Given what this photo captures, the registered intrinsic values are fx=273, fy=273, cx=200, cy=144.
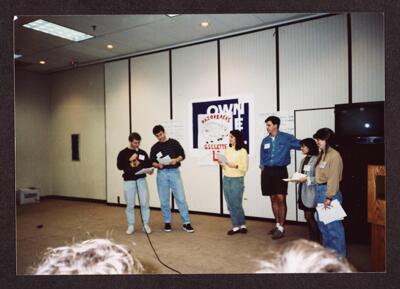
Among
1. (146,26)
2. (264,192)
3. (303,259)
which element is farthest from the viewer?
(146,26)

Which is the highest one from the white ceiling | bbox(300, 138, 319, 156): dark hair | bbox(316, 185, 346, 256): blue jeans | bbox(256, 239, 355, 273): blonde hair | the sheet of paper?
the white ceiling

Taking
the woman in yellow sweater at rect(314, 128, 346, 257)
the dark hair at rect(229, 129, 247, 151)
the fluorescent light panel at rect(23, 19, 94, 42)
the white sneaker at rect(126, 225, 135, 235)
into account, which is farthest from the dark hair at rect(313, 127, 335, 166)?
the fluorescent light panel at rect(23, 19, 94, 42)

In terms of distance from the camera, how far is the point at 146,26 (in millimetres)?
3938

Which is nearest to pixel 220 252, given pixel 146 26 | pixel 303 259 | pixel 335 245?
pixel 303 259

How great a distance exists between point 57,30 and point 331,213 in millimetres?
4462

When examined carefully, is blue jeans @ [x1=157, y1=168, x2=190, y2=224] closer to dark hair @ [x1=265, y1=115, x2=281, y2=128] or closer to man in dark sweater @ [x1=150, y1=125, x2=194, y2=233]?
man in dark sweater @ [x1=150, y1=125, x2=194, y2=233]

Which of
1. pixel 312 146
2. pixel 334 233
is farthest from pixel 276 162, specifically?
pixel 334 233

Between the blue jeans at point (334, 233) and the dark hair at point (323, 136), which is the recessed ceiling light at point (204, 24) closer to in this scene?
the dark hair at point (323, 136)

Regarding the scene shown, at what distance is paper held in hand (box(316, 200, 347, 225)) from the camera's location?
2637mm

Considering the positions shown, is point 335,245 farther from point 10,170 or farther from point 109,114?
point 109,114

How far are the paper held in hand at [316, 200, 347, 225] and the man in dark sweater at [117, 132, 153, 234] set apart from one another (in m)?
2.24

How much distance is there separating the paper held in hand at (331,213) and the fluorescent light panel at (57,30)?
13.5ft

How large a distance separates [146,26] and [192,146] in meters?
1.88

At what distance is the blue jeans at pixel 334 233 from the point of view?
268 centimetres
